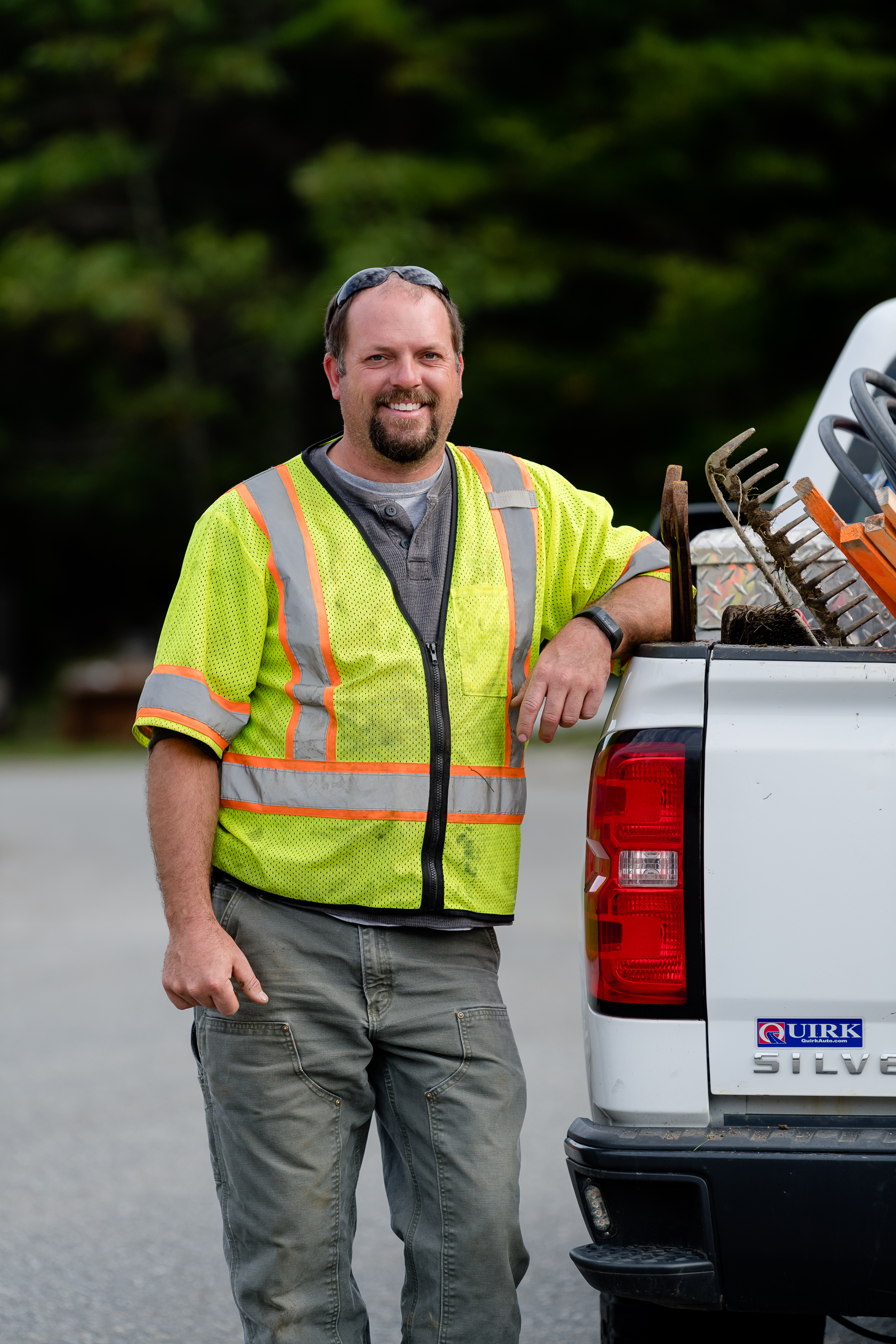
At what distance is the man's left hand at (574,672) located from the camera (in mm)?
2750

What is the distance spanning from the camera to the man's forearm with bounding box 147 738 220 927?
2.71 meters

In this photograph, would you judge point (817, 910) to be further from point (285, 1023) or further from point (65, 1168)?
point (65, 1168)

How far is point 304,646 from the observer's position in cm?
275

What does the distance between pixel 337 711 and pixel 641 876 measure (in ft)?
1.86

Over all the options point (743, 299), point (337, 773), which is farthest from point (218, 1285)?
point (743, 299)

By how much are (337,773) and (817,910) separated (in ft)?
2.56

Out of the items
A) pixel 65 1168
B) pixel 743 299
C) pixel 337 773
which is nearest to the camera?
pixel 337 773

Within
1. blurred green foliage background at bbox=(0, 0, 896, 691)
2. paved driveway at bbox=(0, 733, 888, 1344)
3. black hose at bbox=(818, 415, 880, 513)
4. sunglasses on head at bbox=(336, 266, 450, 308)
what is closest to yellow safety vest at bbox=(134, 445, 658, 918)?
sunglasses on head at bbox=(336, 266, 450, 308)

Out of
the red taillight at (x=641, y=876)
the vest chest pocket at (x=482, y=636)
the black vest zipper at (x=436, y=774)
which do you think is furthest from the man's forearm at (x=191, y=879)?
the red taillight at (x=641, y=876)

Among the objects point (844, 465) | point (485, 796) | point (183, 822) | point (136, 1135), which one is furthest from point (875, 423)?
point (136, 1135)

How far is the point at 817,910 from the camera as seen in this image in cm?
240

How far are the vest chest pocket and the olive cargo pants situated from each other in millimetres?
413

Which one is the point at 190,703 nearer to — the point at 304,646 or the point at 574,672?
the point at 304,646

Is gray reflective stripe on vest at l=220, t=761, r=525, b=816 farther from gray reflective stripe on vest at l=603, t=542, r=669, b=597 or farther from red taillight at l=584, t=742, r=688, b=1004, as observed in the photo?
gray reflective stripe on vest at l=603, t=542, r=669, b=597
